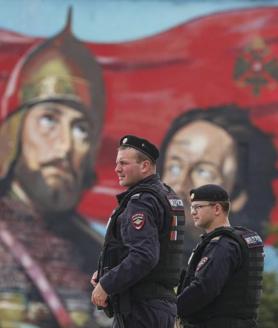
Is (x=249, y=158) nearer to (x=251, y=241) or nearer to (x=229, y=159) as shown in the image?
(x=229, y=159)

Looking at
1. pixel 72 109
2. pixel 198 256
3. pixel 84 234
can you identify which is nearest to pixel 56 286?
pixel 84 234

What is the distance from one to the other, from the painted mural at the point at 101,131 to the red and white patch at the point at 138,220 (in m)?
19.9

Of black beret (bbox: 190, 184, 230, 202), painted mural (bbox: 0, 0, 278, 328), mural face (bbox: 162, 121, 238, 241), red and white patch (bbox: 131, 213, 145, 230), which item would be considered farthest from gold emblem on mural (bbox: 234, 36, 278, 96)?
red and white patch (bbox: 131, 213, 145, 230)

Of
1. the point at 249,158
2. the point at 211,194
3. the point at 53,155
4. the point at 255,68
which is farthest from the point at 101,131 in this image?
the point at 211,194

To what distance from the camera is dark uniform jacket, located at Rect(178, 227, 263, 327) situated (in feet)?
24.4

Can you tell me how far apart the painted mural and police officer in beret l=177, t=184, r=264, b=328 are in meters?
19.1

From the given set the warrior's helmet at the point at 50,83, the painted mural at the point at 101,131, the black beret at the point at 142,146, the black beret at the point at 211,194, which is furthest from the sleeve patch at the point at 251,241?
the warrior's helmet at the point at 50,83

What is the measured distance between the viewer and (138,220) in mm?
6898

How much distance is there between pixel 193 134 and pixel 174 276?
66.1ft

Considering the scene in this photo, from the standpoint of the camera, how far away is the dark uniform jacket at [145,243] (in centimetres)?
685

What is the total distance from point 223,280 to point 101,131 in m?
20.6

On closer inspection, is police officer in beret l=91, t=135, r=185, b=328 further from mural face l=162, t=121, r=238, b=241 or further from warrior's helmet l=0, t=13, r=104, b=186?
warrior's helmet l=0, t=13, r=104, b=186

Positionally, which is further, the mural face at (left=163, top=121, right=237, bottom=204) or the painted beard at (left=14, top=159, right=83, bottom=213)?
the painted beard at (left=14, top=159, right=83, bottom=213)

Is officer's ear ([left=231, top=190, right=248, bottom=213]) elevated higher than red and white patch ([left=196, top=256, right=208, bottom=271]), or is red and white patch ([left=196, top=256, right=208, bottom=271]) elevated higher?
red and white patch ([left=196, top=256, right=208, bottom=271])
